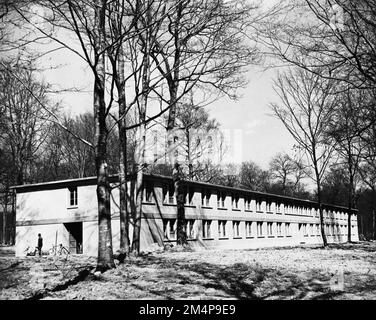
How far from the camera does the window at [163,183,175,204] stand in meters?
30.6

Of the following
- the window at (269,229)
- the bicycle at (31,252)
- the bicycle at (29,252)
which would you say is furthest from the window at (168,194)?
the window at (269,229)

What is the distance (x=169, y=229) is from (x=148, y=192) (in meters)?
3.50

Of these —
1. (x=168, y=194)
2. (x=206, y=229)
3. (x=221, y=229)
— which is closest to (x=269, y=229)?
(x=221, y=229)

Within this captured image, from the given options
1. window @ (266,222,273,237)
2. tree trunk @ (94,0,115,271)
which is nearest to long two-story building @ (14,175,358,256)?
window @ (266,222,273,237)

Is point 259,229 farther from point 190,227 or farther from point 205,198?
point 190,227

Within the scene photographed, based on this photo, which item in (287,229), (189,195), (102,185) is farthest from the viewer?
(287,229)

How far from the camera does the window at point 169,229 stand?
29861 millimetres

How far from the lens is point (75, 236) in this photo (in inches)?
1201

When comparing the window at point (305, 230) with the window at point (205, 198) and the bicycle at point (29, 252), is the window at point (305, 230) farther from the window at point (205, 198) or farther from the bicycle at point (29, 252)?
the bicycle at point (29, 252)
